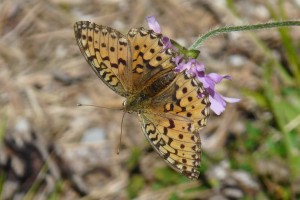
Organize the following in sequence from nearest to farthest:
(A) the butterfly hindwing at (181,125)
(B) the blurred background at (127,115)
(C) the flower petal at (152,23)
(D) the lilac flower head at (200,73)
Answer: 1. (A) the butterfly hindwing at (181,125)
2. (D) the lilac flower head at (200,73)
3. (C) the flower petal at (152,23)
4. (B) the blurred background at (127,115)

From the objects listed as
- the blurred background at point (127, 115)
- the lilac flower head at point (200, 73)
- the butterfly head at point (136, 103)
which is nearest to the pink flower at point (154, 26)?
the lilac flower head at point (200, 73)

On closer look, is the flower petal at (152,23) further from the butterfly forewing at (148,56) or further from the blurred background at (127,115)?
the blurred background at (127,115)

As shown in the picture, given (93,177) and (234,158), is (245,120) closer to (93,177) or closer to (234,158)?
(234,158)

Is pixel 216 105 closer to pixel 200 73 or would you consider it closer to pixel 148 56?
pixel 200 73

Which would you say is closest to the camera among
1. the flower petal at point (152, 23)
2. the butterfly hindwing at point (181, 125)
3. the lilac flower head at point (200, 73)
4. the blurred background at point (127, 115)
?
the butterfly hindwing at point (181, 125)

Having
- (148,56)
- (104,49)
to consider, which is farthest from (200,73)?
(104,49)

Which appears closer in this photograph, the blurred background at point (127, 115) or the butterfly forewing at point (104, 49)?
the butterfly forewing at point (104, 49)
